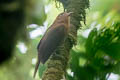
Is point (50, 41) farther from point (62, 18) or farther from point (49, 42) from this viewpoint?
point (62, 18)

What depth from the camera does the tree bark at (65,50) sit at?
2559 mm

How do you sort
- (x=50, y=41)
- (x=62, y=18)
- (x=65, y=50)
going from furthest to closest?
(x=62, y=18) < (x=50, y=41) < (x=65, y=50)

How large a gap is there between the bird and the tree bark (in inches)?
3.7

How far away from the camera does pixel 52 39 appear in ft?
11.3

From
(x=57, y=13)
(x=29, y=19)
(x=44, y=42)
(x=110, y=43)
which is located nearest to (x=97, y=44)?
(x=110, y=43)

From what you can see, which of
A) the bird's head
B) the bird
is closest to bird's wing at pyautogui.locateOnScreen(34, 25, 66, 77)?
the bird

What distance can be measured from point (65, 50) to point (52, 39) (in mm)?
544

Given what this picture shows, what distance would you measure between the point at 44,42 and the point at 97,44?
68 cm

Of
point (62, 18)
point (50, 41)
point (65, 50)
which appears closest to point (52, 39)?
point (50, 41)

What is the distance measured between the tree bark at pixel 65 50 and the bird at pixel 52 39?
0.10 metres

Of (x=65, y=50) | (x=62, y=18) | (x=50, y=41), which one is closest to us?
(x=65, y=50)

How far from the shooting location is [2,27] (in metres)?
0.42

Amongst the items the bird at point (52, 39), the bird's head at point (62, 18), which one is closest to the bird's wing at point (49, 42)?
the bird at point (52, 39)

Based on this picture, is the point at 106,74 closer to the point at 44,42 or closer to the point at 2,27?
the point at 44,42
